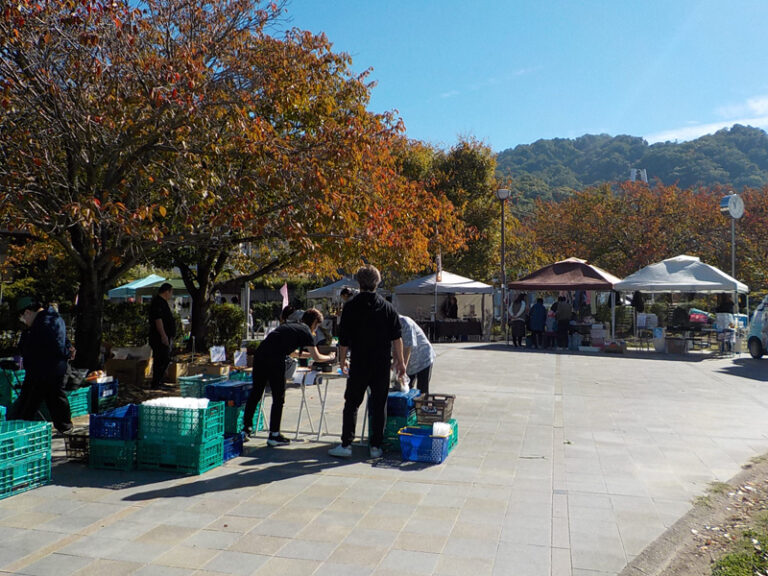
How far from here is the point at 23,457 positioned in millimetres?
5211

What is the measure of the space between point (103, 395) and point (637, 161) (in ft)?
314

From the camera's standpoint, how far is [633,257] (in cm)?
3225

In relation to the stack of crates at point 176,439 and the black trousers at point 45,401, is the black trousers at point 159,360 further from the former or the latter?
the stack of crates at point 176,439

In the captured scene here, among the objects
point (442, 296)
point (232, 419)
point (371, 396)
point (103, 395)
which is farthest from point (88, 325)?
point (442, 296)

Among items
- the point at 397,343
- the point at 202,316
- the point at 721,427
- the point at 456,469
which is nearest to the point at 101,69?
A: the point at 397,343

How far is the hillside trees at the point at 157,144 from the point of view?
25.1 feet

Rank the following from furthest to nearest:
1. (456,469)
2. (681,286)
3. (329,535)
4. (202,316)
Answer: (681,286) < (202,316) < (456,469) < (329,535)

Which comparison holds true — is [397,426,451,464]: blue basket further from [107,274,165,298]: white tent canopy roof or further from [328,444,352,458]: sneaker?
[107,274,165,298]: white tent canopy roof

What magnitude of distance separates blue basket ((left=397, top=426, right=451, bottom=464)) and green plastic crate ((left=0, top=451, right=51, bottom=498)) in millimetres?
3170

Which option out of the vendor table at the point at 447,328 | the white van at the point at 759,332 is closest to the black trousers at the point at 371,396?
the white van at the point at 759,332

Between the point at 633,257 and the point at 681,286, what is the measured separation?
14136 millimetres

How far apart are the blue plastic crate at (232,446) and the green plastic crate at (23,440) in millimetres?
1535

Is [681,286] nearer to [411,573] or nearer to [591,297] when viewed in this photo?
[591,297]

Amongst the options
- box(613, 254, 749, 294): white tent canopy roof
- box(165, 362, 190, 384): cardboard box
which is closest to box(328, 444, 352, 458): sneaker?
box(165, 362, 190, 384): cardboard box
